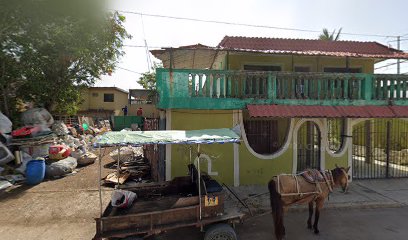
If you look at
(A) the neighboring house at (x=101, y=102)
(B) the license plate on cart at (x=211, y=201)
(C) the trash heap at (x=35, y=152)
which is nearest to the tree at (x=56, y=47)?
(C) the trash heap at (x=35, y=152)

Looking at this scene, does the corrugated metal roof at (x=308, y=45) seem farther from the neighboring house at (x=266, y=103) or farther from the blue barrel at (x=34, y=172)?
the blue barrel at (x=34, y=172)

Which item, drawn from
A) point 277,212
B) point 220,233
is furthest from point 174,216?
point 277,212

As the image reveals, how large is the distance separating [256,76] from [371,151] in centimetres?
728

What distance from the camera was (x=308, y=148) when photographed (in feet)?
34.7

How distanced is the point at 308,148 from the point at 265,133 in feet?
6.18

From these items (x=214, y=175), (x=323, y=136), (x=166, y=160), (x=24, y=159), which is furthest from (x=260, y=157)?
(x=24, y=159)

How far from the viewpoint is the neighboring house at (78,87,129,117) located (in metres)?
32.8

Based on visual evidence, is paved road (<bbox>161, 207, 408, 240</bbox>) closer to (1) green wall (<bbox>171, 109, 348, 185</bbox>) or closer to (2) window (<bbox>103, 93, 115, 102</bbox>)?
(1) green wall (<bbox>171, 109, 348, 185</bbox>)

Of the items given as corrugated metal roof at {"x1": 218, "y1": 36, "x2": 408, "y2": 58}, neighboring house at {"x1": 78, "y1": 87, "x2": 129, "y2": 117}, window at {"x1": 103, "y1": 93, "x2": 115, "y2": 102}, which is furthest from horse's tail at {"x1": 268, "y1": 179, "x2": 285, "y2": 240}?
window at {"x1": 103, "y1": 93, "x2": 115, "y2": 102}

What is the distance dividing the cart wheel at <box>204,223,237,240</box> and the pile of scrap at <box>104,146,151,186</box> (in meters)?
4.22

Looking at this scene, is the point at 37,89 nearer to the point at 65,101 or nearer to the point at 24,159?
the point at 65,101

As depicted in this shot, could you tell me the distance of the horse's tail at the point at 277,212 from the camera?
507 cm

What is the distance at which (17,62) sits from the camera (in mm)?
13242

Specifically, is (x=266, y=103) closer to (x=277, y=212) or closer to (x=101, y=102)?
(x=277, y=212)
